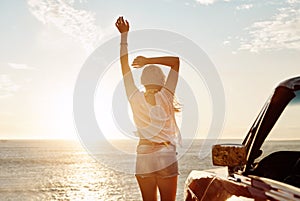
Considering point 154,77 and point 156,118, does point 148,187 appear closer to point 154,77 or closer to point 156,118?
point 156,118

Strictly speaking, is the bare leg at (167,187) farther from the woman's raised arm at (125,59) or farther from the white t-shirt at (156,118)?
the woman's raised arm at (125,59)

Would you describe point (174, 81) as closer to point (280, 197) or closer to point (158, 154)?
point (158, 154)

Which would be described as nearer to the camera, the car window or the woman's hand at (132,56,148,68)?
the car window

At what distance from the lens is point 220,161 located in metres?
2.98

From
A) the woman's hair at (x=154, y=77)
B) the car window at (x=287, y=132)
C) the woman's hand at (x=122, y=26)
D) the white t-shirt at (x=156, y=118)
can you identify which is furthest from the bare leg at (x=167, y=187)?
the woman's hand at (x=122, y=26)

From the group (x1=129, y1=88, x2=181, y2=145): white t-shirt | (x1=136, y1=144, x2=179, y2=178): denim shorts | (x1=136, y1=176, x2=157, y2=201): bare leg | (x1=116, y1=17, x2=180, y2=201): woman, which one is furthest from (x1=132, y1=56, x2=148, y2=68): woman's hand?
(x1=136, y1=176, x2=157, y2=201): bare leg

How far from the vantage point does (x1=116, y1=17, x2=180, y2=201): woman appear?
11.6ft

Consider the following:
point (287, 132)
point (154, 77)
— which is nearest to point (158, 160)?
point (154, 77)

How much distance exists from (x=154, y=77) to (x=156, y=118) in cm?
36

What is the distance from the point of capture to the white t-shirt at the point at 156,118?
11.6 ft

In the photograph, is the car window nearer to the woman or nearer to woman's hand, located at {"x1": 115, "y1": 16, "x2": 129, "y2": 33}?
the woman

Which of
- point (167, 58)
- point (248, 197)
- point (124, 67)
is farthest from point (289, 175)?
point (124, 67)

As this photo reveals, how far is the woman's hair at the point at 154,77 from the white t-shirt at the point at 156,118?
0.09 m

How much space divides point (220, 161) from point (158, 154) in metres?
0.66
